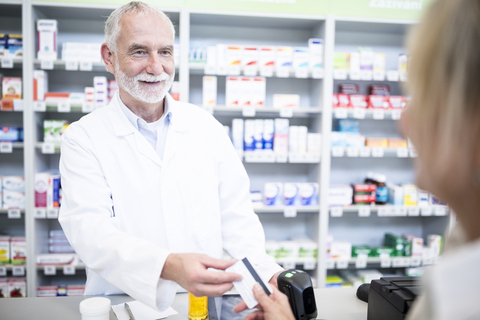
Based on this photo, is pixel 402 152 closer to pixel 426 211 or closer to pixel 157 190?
pixel 426 211

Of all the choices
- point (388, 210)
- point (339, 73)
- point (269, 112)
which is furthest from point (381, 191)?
point (269, 112)

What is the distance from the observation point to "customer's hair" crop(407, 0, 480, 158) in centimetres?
52

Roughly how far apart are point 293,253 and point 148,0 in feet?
8.35

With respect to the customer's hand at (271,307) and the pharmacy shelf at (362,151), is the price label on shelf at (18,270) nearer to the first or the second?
the customer's hand at (271,307)

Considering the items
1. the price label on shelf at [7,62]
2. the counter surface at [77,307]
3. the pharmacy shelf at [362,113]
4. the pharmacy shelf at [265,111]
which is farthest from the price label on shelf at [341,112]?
the price label on shelf at [7,62]

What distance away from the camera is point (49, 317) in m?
1.27

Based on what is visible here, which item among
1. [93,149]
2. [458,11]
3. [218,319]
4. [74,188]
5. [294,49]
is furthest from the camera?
[294,49]

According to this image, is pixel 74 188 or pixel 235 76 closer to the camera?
pixel 74 188

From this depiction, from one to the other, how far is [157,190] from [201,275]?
732 mm

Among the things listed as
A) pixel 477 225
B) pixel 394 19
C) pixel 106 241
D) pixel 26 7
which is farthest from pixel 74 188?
pixel 394 19

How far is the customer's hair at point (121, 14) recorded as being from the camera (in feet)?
5.64

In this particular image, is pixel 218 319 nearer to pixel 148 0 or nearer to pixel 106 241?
pixel 106 241

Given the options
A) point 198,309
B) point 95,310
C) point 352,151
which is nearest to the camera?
point 95,310

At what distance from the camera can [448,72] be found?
0.54 metres
